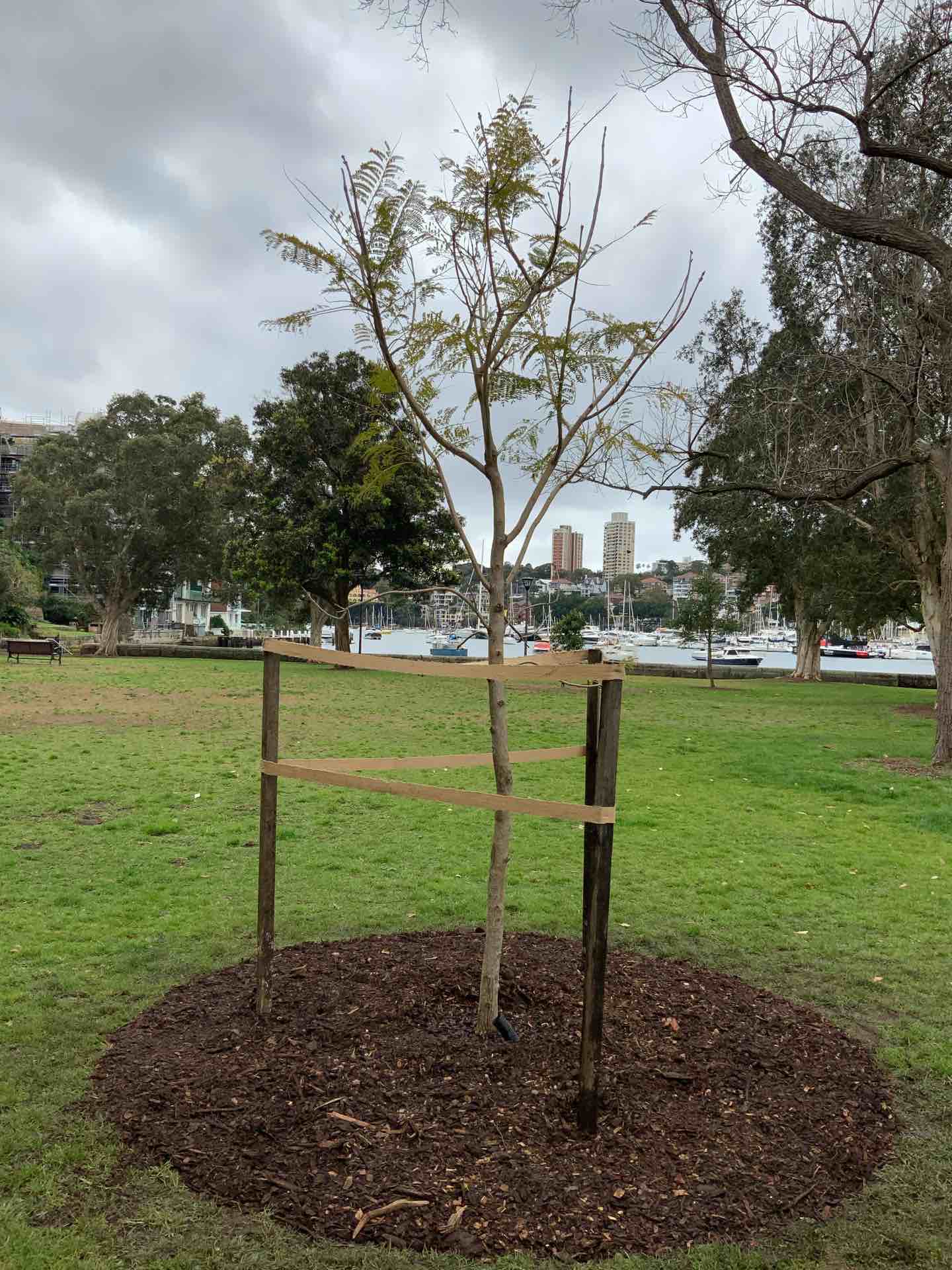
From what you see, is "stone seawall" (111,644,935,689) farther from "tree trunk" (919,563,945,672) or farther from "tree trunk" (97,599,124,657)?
"tree trunk" (919,563,945,672)

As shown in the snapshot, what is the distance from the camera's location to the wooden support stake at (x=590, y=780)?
3.37m

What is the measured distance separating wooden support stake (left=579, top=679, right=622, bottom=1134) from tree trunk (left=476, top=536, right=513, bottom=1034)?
0.64 meters

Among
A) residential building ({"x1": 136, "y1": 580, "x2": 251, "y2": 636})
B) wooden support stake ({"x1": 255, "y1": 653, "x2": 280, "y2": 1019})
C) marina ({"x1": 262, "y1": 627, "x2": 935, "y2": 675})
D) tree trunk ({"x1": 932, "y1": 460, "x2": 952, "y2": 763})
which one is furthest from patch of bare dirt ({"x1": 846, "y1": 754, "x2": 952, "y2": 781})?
residential building ({"x1": 136, "y1": 580, "x2": 251, "y2": 636})

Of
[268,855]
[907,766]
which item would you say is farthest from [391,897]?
[907,766]

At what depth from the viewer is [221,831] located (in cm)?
782

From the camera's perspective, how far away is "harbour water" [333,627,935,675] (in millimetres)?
70438

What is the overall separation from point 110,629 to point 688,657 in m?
62.7

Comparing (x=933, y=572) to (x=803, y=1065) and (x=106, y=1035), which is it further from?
(x=106, y=1035)

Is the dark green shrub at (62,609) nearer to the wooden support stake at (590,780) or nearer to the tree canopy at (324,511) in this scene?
the tree canopy at (324,511)

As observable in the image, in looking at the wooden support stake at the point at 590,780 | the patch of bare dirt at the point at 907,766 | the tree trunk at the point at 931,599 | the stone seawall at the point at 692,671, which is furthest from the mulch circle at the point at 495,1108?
the stone seawall at the point at 692,671

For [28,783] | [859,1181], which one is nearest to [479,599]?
[859,1181]

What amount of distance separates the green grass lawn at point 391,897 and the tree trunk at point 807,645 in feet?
72.8

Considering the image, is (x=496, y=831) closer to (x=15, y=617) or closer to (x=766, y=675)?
(x=766, y=675)

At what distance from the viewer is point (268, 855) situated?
12.8 feet
